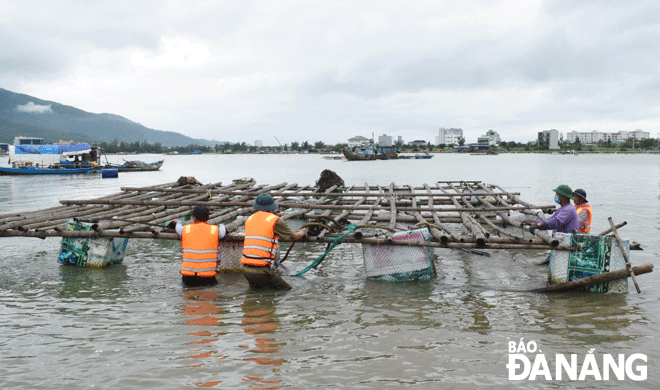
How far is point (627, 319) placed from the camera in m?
6.51

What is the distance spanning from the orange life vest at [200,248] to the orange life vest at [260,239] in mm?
698

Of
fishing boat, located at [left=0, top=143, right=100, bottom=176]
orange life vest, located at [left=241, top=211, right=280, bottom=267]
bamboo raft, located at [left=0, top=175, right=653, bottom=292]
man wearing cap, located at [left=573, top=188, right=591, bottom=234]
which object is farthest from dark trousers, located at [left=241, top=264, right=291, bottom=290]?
fishing boat, located at [left=0, top=143, right=100, bottom=176]

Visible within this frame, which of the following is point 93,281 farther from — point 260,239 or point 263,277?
point 260,239

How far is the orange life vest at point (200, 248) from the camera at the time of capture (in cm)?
738

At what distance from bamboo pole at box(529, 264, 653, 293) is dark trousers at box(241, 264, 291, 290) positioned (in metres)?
4.73

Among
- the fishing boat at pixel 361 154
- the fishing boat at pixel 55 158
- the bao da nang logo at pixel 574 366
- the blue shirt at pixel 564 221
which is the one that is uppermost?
the fishing boat at pixel 361 154

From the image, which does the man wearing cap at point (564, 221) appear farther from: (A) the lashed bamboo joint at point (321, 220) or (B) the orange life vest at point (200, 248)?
(B) the orange life vest at point (200, 248)

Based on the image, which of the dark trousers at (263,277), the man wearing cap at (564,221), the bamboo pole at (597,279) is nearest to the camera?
the bamboo pole at (597,279)

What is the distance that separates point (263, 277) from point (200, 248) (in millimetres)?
1216

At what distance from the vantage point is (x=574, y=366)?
16.7ft

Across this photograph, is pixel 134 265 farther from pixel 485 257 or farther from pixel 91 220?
pixel 485 257

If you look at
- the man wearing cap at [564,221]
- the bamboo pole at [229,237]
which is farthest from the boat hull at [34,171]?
the man wearing cap at [564,221]

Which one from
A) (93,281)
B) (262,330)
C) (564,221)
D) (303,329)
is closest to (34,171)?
(93,281)

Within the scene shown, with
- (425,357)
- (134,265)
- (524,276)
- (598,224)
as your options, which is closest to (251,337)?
(425,357)
